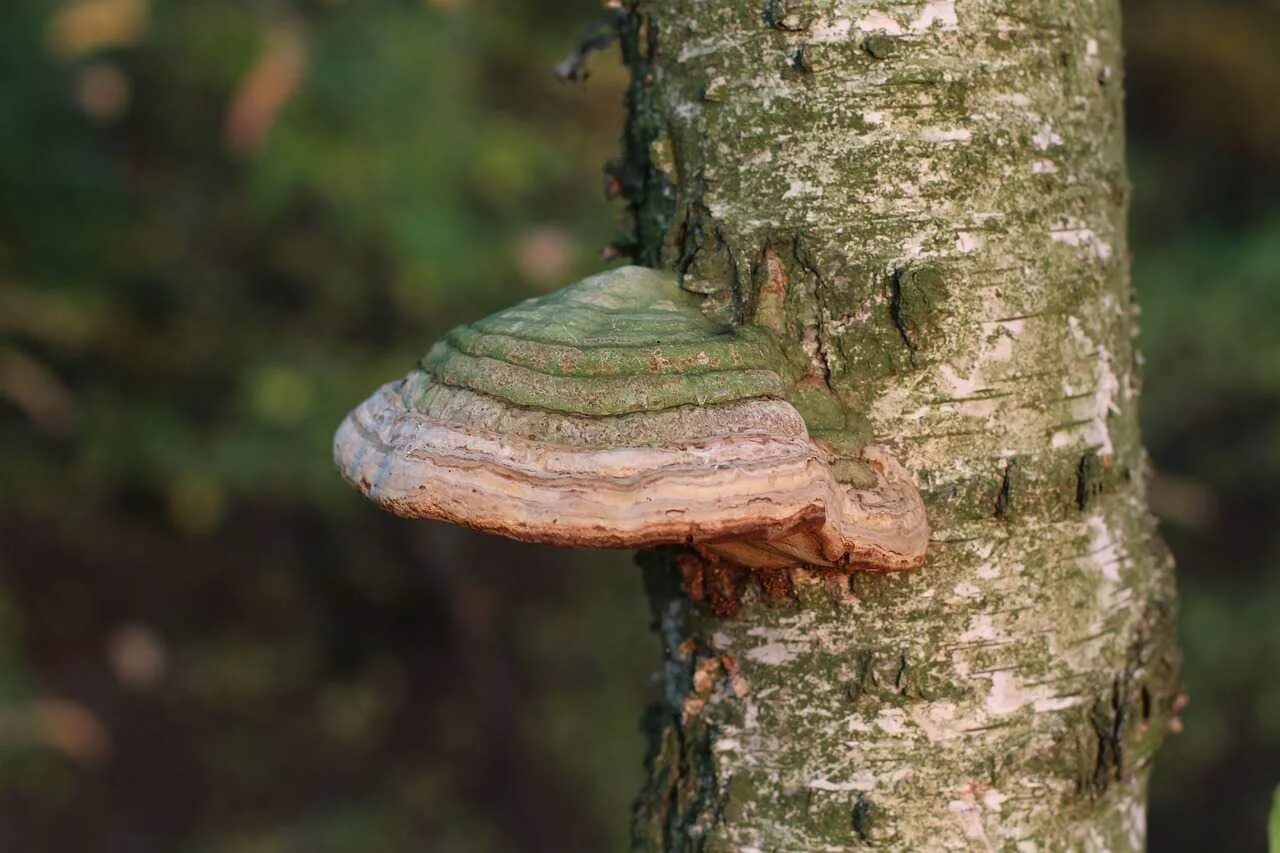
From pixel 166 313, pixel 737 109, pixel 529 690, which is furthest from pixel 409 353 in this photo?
pixel 737 109

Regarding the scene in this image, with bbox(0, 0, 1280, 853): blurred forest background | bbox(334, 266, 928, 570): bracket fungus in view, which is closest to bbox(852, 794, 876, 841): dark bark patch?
bbox(334, 266, 928, 570): bracket fungus

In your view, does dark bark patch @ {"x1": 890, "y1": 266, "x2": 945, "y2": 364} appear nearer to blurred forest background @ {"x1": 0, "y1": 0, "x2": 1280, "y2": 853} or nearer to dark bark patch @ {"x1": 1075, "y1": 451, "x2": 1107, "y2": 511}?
dark bark patch @ {"x1": 1075, "y1": 451, "x2": 1107, "y2": 511}

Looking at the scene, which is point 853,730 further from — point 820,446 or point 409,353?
point 409,353

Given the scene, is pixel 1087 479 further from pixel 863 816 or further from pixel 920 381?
pixel 863 816

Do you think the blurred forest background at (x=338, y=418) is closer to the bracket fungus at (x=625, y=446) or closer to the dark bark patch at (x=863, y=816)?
the bracket fungus at (x=625, y=446)

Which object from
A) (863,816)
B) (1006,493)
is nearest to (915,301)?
(1006,493)

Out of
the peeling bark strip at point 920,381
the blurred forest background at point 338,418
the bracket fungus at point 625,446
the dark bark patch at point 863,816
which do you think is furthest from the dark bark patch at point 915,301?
the blurred forest background at point 338,418

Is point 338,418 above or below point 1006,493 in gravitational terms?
below
